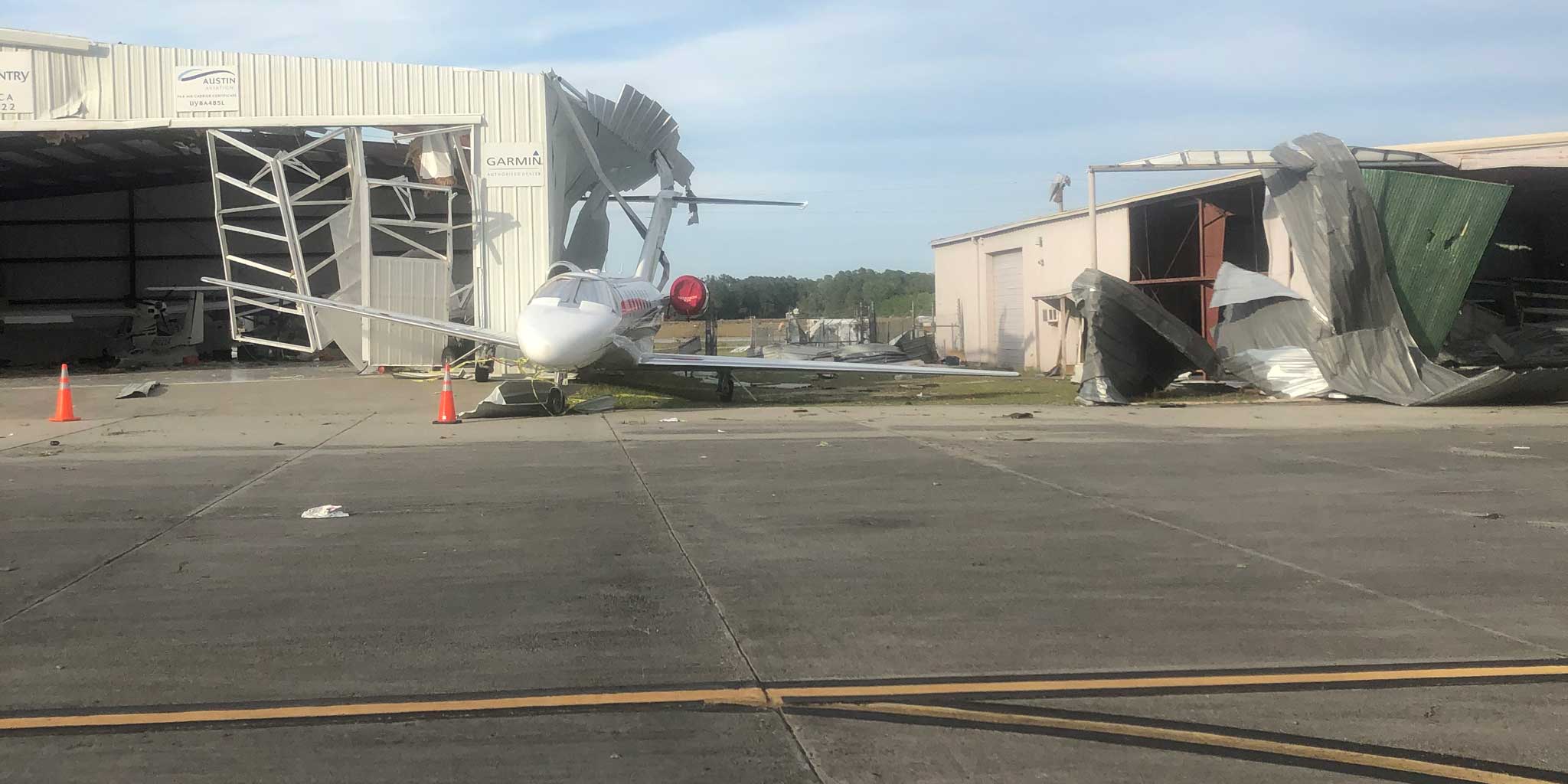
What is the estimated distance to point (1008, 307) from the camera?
116 ft

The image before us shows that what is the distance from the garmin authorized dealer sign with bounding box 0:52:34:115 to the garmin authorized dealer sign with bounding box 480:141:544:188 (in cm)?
923

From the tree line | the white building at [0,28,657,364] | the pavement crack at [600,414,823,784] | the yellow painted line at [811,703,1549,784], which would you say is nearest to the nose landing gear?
the pavement crack at [600,414,823,784]

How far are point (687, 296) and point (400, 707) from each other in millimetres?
21121

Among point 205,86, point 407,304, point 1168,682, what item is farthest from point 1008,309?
point 1168,682

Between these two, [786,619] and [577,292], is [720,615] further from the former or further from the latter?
[577,292]

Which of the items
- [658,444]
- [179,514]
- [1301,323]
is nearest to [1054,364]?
[1301,323]

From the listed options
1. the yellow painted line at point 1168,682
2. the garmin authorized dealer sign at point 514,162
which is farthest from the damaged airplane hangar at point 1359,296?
the yellow painted line at point 1168,682

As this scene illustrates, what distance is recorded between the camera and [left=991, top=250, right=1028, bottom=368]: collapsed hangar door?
34.0 m

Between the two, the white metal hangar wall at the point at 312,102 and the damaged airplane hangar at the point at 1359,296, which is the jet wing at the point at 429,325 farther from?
the damaged airplane hangar at the point at 1359,296

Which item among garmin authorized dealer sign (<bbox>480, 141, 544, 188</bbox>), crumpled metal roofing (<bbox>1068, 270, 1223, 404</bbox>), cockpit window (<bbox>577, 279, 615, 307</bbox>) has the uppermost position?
garmin authorized dealer sign (<bbox>480, 141, 544, 188</bbox>)

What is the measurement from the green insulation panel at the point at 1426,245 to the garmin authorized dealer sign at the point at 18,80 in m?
25.7

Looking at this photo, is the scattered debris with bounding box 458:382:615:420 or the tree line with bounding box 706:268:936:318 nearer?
the scattered debris with bounding box 458:382:615:420

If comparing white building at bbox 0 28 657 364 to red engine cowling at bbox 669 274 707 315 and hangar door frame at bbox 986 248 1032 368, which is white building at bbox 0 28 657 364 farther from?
hangar door frame at bbox 986 248 1032 368

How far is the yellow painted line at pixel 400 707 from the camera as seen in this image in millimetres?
4105
